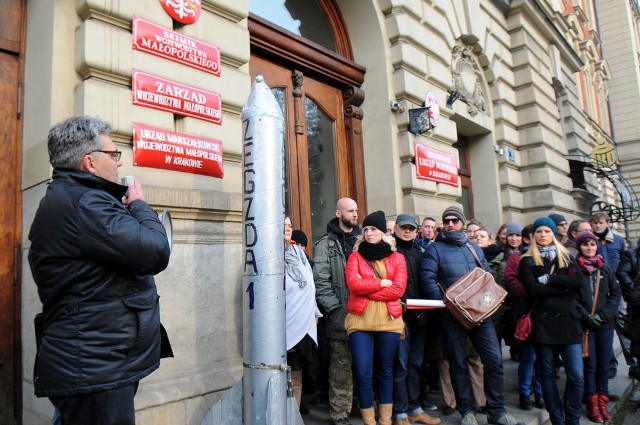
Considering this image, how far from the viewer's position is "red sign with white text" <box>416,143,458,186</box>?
734 centimetres

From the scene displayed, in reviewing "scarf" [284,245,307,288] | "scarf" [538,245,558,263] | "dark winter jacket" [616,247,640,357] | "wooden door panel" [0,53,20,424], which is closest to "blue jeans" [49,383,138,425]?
"wooden door panel" [0,53,20,424]

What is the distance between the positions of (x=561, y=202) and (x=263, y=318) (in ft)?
34.2

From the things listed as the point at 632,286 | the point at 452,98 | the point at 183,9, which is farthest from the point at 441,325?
the point at 452,98

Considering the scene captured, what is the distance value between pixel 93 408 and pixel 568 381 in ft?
12.9

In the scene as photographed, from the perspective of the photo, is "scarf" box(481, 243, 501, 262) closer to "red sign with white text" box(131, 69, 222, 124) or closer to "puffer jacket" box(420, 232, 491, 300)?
"puffer jacket" box(420, 232, 491, 300)

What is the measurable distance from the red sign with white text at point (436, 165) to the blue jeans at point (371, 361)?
12.3 ft

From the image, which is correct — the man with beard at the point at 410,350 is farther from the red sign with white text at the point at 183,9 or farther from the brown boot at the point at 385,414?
the red sign with white text at the point at 183,9

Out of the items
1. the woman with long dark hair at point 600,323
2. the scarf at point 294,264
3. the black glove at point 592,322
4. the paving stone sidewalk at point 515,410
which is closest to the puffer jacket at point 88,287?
the scarf at point 294,264

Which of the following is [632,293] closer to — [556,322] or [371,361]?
[556,322]

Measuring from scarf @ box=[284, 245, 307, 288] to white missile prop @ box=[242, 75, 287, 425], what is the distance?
1.26m

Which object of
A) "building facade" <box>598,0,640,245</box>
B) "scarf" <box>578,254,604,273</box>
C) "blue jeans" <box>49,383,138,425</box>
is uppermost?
"building facade" <box>598,0,640,245</box>

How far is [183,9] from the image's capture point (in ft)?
14.4

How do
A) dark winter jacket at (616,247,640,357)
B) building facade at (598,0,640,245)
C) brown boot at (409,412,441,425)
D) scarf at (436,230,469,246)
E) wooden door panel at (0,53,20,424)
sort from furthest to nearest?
building facade at (598,0,640,245), dark winter jacket at (616,247,640,357), scarf at (436,230,469,246), brown boot at (409,412,441,425), wooden door panel at (0,53,20,424)

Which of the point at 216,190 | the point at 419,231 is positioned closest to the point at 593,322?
the point at 419,231
